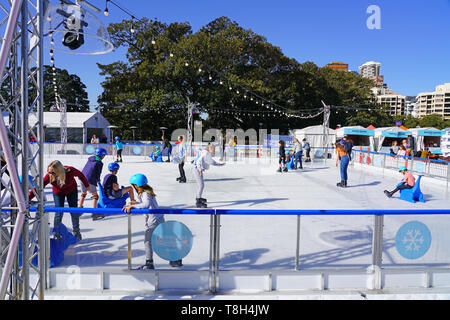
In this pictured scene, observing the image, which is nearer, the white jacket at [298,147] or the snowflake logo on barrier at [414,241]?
the snowflake logo on barrier at [414,241]

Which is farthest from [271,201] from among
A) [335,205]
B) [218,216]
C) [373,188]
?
[218,216]

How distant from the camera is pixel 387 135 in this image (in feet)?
91.2

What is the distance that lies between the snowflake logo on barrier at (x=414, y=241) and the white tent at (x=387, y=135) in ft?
87.8

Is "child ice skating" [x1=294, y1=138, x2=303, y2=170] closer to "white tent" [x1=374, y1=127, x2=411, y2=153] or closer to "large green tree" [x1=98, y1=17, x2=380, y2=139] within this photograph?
"white tent" [x1=374, y1=127, x2=411, y2=153]

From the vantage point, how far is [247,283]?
3.61m

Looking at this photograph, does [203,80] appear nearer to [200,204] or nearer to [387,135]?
[387,135]

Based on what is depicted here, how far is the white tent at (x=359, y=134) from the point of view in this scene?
94.5 ft

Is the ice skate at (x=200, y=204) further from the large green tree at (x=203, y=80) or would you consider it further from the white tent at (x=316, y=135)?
the large green tree at (x=203, y=80)

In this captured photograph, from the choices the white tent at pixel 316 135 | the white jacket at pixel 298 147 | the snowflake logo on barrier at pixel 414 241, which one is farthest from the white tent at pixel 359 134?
the snowflake logo on barrier at pixel 414 241

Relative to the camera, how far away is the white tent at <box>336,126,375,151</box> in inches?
1134

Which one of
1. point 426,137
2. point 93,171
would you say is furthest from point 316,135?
point 93,171

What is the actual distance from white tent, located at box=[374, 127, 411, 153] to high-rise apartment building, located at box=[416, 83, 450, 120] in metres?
130

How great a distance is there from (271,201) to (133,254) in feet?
17.2
